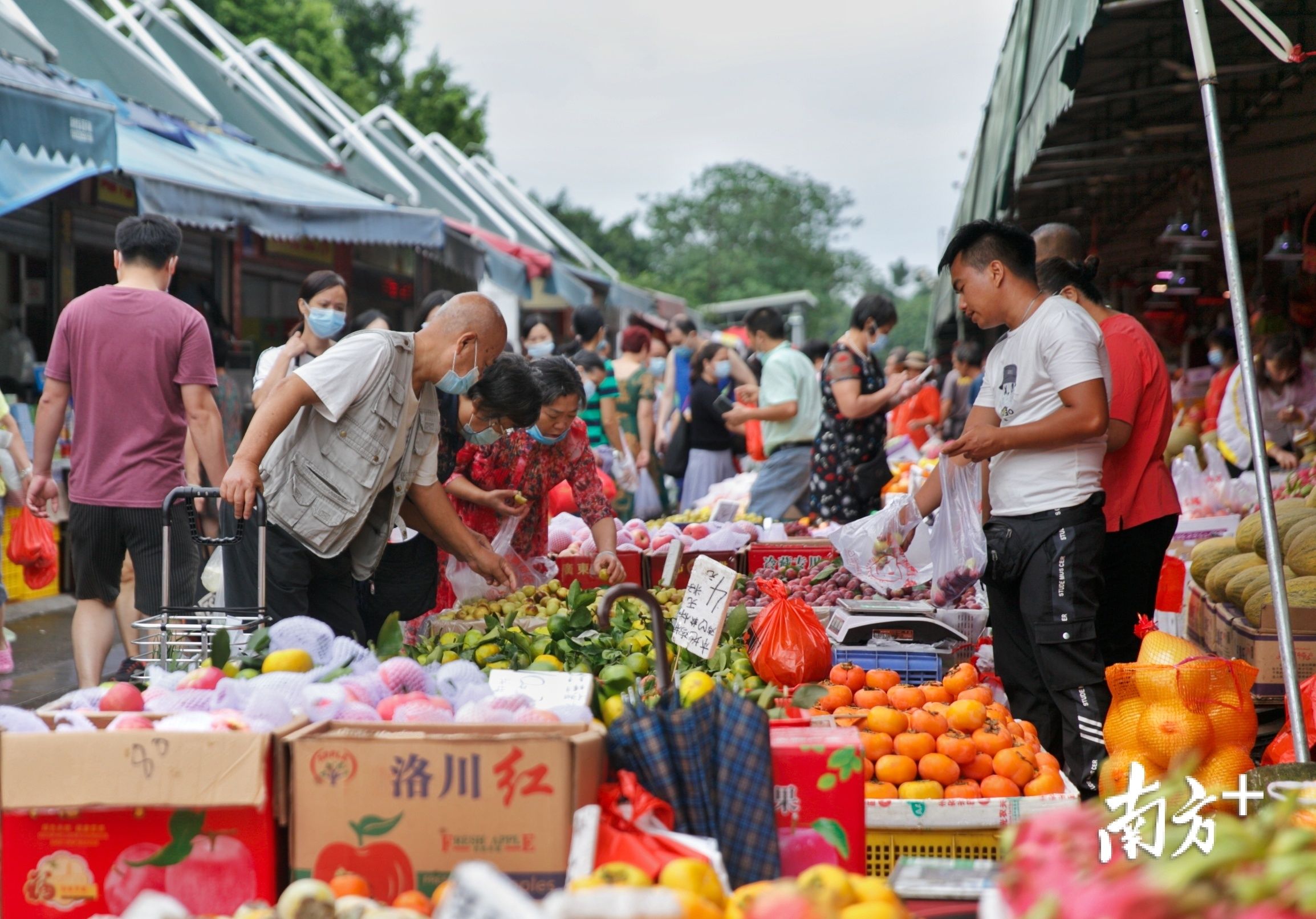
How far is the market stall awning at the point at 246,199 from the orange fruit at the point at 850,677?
5181 mm

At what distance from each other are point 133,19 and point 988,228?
12.2 meters

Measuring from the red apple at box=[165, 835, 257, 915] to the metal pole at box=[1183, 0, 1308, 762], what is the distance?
2.60 meters

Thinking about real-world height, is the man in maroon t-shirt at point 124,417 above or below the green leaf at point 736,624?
above

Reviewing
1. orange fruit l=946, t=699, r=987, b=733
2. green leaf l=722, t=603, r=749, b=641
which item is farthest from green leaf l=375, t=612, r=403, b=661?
orange fruit l=946, t=699, r=987, b=733

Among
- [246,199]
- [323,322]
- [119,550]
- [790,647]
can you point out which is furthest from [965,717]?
[246,199]

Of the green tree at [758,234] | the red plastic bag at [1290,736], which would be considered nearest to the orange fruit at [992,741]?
the red plastic bag at [1290,736]

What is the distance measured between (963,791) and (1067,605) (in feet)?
3.31

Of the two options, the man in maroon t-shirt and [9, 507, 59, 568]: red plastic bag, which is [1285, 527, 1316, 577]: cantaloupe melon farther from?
[9, 507, 59, 568]: red plastic bag

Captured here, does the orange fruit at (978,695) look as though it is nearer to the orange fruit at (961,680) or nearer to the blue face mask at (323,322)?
the orange fruit at (961,680)

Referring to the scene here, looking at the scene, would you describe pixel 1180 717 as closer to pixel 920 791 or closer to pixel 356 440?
pixel 920 791

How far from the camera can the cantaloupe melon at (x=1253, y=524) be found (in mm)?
5598

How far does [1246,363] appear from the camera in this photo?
130 inches

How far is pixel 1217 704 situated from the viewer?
363cm

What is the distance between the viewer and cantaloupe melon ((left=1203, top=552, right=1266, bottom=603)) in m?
5.45
